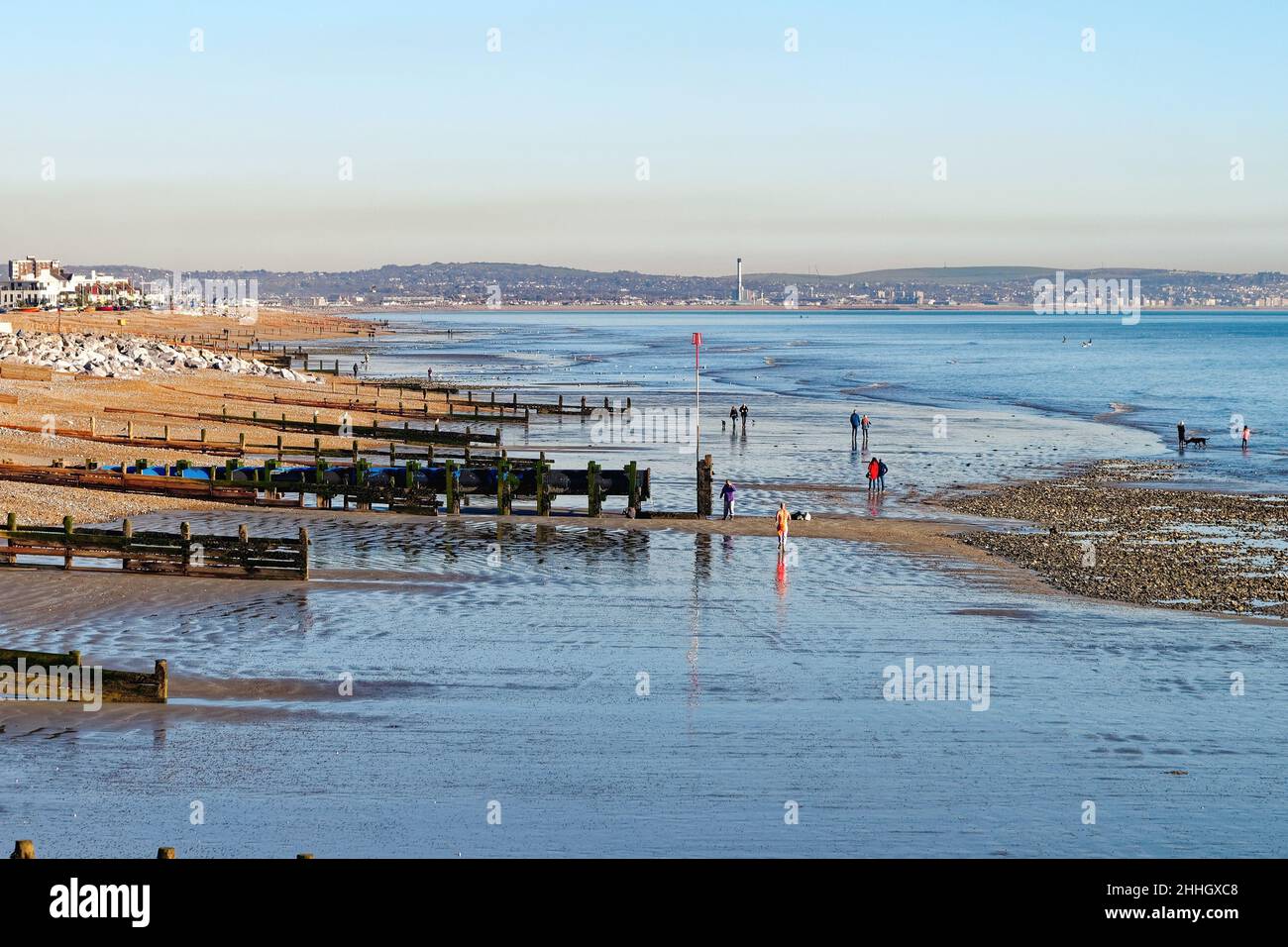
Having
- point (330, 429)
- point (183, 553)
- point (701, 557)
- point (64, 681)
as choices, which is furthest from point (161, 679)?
point (330, 429)

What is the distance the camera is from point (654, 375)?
113500 mm

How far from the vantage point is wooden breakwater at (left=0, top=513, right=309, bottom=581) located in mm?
26062

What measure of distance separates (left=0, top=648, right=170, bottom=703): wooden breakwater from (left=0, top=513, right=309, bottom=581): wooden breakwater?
8376 millimetres

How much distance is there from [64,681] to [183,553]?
342 inches

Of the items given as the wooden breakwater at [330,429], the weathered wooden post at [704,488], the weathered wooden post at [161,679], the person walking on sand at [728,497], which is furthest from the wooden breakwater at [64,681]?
the wooden breakwater at [330,429]

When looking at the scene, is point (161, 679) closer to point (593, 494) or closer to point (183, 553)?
point (183, 553)

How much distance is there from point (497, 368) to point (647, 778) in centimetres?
10659

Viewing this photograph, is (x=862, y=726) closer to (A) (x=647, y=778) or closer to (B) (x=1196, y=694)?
(A) (x=647, y=778)

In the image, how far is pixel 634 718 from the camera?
17781 millimetres

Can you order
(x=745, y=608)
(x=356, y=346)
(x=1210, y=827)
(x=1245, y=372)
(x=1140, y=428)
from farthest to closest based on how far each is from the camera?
(x=356, y=346) → (x=1245, y=372) → (x=1140, y=428) → (x=745, y=608) → (x=1210, y=827)

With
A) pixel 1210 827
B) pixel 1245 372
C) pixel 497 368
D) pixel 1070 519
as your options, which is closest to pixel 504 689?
pixel 1210 827

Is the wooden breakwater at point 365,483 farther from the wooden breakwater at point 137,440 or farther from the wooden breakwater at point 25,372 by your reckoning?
the wooden breakwater at point 25,372

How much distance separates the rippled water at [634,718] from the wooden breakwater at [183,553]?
1.68ft

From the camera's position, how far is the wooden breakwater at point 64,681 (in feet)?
57.4
